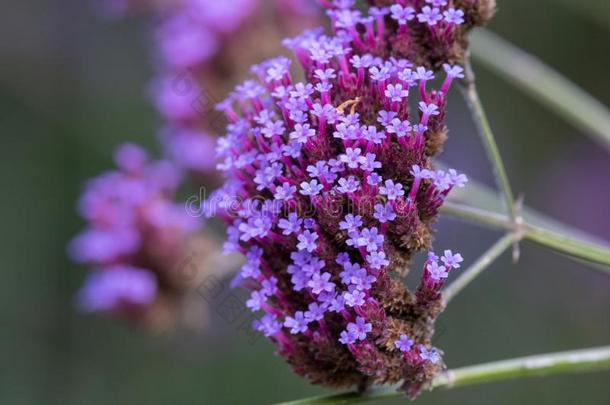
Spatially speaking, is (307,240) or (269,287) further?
(269,287)

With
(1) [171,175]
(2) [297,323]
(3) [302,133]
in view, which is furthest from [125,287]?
(3) [302,133]

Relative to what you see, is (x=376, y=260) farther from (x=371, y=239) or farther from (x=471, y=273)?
(x=471, y=273)

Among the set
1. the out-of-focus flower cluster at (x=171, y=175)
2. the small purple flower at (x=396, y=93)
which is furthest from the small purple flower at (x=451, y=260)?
the out-of-focus flower cluster at (x=171, y=175)

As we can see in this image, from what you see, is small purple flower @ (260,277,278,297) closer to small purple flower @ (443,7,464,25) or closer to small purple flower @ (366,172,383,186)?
small purple flower @ (366,172,383,186)

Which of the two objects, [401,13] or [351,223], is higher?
[401,13]

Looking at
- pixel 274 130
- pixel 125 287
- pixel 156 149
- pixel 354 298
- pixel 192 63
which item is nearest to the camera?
pixel 354 298

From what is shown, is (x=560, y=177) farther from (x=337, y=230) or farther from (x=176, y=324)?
(x=337, y=230)

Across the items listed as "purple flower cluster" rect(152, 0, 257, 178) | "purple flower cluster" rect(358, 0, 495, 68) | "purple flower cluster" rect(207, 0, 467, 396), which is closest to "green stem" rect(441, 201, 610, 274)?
"purple flower cluster" rect(207, 0, 467, 396)
